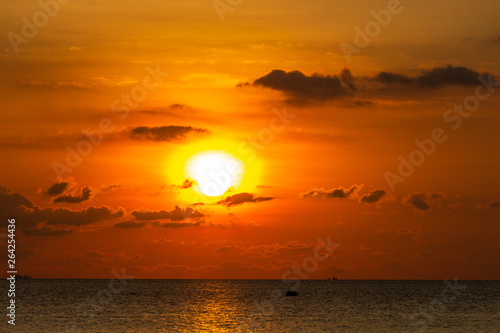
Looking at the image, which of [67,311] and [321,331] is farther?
[67,311]

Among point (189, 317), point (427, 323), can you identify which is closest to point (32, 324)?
Result: point (189, 317)

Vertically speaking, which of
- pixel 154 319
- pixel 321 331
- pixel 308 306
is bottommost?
pixel 321 331

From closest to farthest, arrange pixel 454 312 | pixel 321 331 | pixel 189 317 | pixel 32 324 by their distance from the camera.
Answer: pixel 321 331
pixel 32 324
pixel 189 317
pixel 454 312

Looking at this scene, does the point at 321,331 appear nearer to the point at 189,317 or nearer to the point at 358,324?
the point at 358,324

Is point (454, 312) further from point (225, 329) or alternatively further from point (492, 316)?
point (225, 329)

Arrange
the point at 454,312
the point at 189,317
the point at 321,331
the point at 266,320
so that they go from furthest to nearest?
1. the point at 454,312
2. the point at 189,317
3. the point at 266,320
4. the point at 321,331

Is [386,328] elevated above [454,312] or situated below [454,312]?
below

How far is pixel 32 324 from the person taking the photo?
373 feet

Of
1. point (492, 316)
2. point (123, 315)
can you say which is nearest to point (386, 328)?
point (492, 316)

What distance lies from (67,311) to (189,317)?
30.1 m

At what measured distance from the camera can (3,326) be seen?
106875 mm

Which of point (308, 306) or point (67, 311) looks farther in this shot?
point (308, 306)

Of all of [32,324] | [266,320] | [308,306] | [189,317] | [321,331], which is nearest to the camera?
[321,331]

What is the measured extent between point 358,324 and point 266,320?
17539 mm
